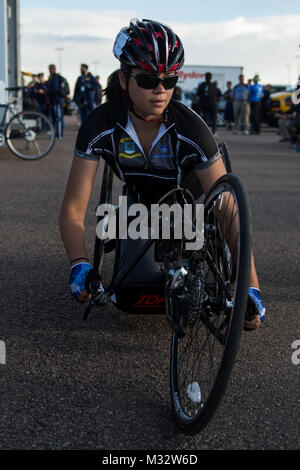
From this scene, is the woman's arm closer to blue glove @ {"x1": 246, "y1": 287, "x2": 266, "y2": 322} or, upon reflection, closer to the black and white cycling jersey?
the black and white cycling jersey

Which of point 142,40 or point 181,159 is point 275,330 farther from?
point 142,40

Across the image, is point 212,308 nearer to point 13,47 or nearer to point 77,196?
point 77,196

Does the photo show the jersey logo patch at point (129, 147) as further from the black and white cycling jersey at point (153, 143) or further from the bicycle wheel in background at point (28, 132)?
the bicycle wheel in background at point (28, 132)

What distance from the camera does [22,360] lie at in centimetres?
329

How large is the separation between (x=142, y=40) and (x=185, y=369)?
148 cm

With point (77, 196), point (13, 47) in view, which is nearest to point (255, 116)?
point (13, 47)

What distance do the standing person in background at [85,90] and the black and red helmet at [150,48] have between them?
15405mm

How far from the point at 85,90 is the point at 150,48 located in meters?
15.6

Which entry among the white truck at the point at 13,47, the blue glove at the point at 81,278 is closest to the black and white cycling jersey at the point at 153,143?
the blue glove at the point at 81,278

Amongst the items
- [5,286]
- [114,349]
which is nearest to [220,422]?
[114,349]

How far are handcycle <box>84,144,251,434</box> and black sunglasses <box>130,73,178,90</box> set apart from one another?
0.66 m

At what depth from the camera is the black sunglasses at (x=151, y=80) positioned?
306 cm

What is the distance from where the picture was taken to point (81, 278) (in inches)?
112

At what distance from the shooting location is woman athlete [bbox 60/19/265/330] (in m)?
3.06
